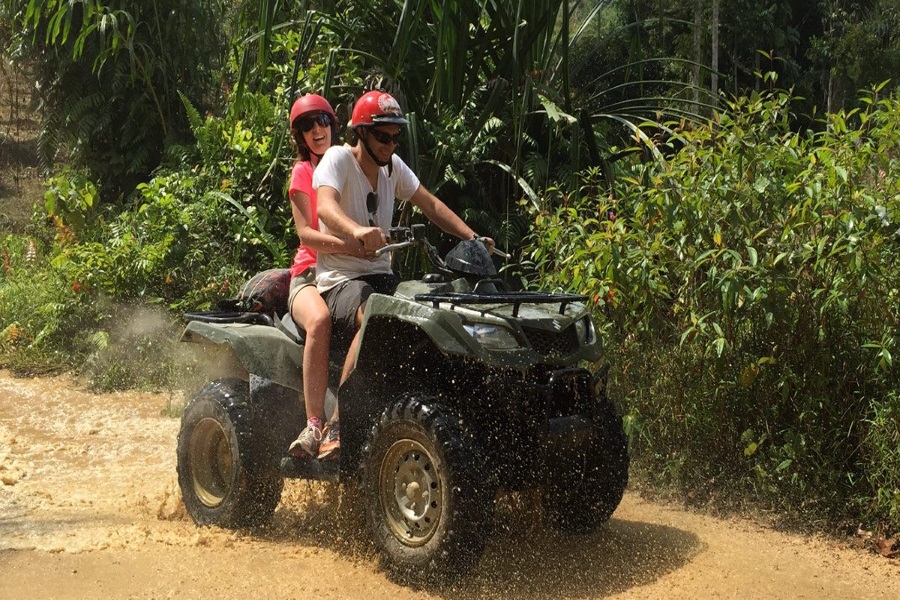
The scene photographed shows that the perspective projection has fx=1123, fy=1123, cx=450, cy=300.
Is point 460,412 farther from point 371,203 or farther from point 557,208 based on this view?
point 557,208

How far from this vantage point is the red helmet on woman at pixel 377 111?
15.9 ft

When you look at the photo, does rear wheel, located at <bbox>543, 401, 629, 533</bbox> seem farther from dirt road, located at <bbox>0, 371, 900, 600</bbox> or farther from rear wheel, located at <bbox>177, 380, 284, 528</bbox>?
rear wheel, located at <bbox>177, 380, 284, 528</bbox>

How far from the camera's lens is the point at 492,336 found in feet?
Answer: 14.2

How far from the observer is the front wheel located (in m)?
4.21

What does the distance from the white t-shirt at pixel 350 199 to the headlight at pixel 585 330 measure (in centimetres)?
99

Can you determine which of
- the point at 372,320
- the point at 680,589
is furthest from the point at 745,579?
the point at 372,320

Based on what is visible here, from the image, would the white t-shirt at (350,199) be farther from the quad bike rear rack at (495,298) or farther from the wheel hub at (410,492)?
the wheel hub at (410,492)

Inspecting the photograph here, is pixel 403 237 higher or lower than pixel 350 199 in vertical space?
lower

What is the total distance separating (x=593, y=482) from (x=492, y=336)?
949 millimetres

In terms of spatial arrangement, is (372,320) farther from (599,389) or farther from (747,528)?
(747,528)

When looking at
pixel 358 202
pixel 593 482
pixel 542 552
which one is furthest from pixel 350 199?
pixel 542 552

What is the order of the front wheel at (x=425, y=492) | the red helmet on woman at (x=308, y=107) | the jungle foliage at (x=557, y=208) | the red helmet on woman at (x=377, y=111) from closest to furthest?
the front wheel at (x=425, y=492) < the red helmet on woman at (x=377, y=111) < the jungle foliage at (x=557, y=208) < the red helmet on woman at (x=308, y=107)

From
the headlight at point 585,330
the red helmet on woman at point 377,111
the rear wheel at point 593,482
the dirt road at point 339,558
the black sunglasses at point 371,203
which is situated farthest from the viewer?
the black sunglasses at point 371,203

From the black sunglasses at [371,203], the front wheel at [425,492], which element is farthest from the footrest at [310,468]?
the black sunglasses at [371,203]
